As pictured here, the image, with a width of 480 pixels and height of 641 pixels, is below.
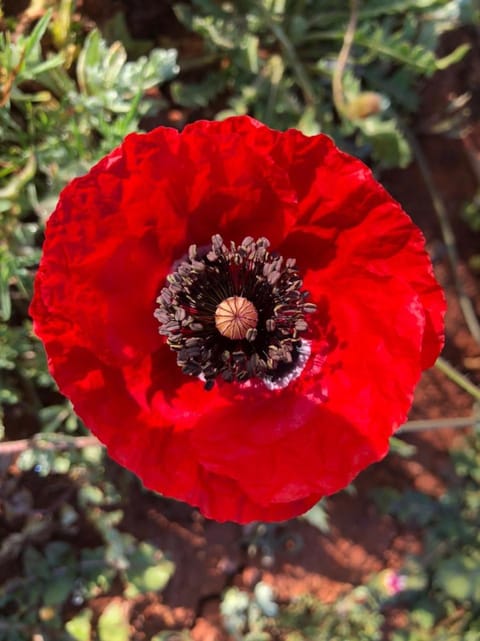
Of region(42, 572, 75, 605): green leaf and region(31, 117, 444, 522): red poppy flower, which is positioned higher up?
region(31, 117, 444, 522): red poppy flower

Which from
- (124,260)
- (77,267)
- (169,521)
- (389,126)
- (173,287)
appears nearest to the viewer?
(77,267)

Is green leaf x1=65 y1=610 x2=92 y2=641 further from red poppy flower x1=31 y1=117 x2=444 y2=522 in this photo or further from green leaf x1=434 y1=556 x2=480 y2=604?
green leaf x1=434 y1=556 x2=480 y2=604

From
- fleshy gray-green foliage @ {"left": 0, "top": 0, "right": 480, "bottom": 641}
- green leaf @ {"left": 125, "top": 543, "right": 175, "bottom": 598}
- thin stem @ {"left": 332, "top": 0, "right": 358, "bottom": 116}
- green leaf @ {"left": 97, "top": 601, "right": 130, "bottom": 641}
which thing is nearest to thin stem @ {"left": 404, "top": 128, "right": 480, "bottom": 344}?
fleshy gray-green foliage @ {"left": 0, "top": 0, "right": 480, "bottom": 641}

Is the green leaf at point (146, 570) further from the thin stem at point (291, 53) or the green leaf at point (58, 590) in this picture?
the thin stem at point (291, 53)

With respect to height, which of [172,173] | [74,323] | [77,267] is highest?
[172,173]

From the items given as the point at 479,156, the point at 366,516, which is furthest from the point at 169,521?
the point at 479,156

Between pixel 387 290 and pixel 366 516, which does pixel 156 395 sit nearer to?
pixel 387 290
